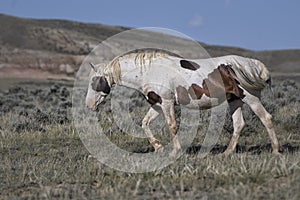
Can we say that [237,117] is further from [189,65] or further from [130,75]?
[130,75]

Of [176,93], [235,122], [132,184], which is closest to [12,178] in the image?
[132,184]

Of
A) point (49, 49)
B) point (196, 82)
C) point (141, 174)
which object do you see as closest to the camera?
point (141, 174)

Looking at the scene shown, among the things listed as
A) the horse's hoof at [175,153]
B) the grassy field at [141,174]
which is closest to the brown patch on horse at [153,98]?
the horse's hoof at [175,153]

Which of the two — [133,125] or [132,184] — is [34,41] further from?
[132,184]

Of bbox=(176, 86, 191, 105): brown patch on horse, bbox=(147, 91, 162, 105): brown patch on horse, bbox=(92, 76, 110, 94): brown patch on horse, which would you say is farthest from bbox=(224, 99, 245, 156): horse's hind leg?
bbox=(92, 76, 110, 94): brown patch on horse

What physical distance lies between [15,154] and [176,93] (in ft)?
10.1

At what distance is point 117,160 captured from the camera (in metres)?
7.85

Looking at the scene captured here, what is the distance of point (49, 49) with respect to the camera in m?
84.4

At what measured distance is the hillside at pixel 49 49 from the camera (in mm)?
65812

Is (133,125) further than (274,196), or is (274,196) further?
(133,125)

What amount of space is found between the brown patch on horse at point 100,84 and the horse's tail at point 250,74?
7.26 feet

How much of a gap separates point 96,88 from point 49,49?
77175 millimetres

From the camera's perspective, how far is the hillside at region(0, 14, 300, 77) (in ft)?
216

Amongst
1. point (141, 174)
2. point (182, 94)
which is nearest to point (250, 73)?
point (182, 94)
